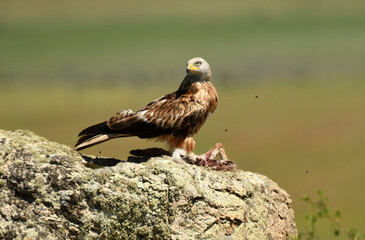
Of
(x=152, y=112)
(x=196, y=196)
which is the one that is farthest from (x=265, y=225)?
(x=152, y=112)

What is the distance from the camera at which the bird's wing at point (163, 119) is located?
7.93 metres

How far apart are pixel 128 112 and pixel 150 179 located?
1.17m

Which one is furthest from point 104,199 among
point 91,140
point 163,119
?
point 163,119

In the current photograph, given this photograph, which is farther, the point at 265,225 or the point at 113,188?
the point at 265,225

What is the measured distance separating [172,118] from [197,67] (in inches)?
30.6

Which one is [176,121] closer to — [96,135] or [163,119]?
[163,119]

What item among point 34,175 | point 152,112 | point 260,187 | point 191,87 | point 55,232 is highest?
point 191,87

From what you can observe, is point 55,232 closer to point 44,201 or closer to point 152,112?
point 44,201

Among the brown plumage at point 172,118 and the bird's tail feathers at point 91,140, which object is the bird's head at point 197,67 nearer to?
the brown plumage at point 172,118

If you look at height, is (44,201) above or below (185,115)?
below

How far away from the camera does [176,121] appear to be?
8.16 meters

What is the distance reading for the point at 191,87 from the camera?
339 inches

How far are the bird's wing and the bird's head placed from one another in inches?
12.5

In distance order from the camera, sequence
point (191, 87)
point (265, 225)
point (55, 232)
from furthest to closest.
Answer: point (191, 87) < point (265, 225) < point (55, 232)
